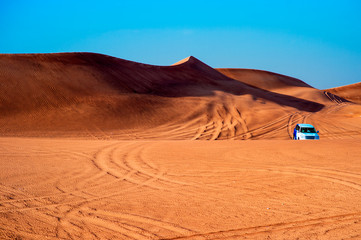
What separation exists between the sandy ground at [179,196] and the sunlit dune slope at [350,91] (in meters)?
76.7

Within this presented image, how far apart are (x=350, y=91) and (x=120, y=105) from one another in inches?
2839

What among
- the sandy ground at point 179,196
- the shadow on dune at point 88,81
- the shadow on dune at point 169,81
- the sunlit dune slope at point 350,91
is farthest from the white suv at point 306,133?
the sunlit dune slope at point 350,91

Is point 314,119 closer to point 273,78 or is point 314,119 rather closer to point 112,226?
point 112,226

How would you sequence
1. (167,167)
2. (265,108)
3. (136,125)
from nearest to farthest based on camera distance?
(167,167), (136,125), (265,108)

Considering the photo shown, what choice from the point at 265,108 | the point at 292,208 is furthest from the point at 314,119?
the point at 292,208

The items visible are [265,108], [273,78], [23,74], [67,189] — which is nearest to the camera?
[67,189]

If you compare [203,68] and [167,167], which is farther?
[203,68]

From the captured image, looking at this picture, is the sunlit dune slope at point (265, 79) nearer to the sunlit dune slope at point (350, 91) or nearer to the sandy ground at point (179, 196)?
the sunlit dune slope at point (350, 91)

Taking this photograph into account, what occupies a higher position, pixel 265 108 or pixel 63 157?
pixel 265 108

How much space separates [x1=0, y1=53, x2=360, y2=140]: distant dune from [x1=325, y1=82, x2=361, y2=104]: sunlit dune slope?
40.7 meters

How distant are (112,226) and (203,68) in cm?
5221

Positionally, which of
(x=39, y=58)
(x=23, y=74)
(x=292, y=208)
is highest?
(x=39, y=58)

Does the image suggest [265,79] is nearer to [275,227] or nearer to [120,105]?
[120,105]

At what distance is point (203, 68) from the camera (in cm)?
5603
